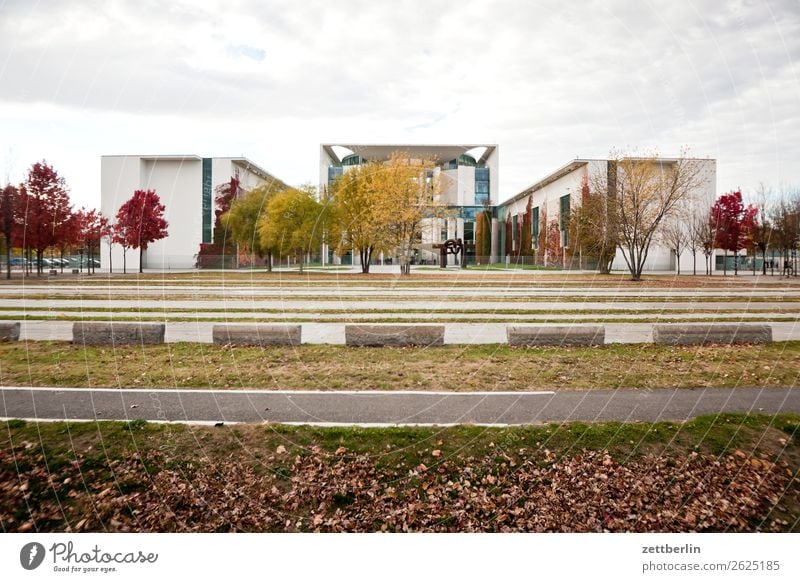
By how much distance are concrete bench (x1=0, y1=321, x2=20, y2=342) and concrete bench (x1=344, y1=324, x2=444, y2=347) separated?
→ 23.4 ft

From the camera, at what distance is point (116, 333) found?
971 centimetres

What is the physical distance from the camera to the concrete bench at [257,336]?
377 inches

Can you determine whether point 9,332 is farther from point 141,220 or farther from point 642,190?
point 642,190

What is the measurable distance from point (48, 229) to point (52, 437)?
14.1ft

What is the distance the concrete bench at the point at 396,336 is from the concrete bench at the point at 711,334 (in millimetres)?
4670

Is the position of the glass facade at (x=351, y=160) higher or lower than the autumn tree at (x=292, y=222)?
higher

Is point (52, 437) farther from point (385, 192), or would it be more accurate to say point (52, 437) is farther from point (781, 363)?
point (385, 192)

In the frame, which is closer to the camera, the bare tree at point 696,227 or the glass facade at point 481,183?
→ the bare tree at point 696,227

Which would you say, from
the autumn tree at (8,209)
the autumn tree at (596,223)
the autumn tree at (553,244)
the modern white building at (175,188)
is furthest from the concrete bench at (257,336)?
the autumn tree at (553,244)

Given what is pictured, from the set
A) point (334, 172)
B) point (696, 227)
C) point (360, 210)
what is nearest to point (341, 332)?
point (360, 210)

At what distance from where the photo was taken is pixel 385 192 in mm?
36344

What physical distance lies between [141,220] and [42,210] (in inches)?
50.5

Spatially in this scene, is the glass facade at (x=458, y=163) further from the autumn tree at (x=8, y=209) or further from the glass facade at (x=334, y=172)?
the autumn tree at (x=8, y=209)
